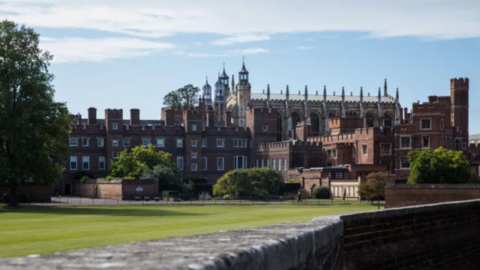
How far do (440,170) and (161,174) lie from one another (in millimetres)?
30103

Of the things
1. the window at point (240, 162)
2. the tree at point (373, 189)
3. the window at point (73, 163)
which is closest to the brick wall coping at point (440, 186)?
the tree at point (373, 189)

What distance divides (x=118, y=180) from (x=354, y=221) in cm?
7442

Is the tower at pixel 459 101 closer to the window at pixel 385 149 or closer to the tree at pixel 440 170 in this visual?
the window at pixel 385 149

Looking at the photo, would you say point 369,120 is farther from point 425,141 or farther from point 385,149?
point 425,141

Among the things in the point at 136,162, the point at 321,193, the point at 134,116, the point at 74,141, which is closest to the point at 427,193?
the point at 321,193

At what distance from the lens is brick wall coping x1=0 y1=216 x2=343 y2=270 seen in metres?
4.88

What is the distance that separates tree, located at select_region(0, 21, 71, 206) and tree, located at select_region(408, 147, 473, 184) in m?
29.3

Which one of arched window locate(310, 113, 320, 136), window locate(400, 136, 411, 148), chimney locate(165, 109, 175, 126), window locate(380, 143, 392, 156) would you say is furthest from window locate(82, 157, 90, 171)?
arched window locate(310, 113, 320, 136)

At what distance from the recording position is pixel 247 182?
89.1 meters

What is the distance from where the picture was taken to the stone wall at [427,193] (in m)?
49.9

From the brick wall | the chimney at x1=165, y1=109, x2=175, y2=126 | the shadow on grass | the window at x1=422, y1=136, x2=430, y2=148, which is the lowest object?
the shadow on grass

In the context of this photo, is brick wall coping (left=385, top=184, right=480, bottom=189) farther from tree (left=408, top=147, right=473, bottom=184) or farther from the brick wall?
the brick wall

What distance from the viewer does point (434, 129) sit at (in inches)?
3698

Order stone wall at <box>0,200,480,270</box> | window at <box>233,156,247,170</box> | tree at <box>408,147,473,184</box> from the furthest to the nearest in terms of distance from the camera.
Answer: window at <box>233,156,247,170</box>
tree at <box>408,147,473,184</box>
stone wall at <box>0,200,480,270</box>
